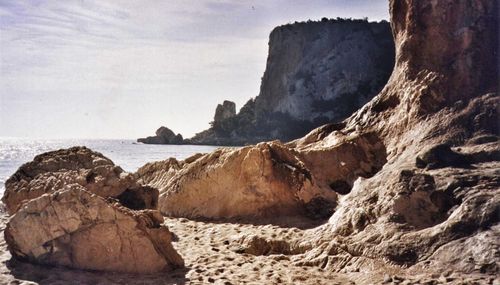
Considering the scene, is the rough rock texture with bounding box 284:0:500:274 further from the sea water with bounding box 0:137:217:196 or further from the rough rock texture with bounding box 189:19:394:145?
the rough rock texture with bounding box 189:19:394:145

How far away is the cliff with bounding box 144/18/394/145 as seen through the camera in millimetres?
66500

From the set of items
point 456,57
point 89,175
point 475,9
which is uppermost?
point 475,9

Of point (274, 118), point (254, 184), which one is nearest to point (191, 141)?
point (274, 118)

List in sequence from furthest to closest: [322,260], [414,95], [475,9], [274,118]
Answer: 1. [274,118]
2. [414,95]
3. [475,9]
4. [322,260]

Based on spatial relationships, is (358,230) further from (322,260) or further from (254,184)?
(254,184)

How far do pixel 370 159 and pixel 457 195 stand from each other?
13.3 feet

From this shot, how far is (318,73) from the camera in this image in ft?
231

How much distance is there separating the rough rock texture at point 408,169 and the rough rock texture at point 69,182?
5.97 ft

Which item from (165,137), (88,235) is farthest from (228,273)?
(165,137)

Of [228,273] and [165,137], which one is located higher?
[165,137]

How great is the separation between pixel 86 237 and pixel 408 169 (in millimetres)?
4674

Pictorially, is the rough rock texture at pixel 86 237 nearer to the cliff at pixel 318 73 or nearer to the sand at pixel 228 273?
the sand at pixel 228 273

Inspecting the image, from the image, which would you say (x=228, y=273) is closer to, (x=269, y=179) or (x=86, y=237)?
(x=86, y=237)

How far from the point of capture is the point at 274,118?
77.4 meters
